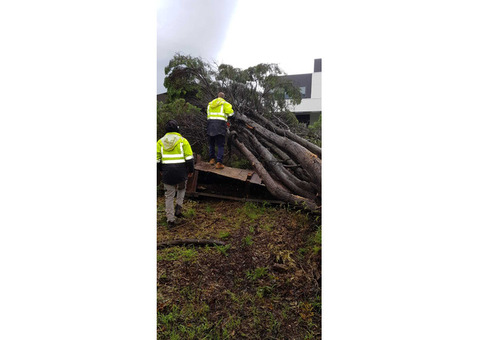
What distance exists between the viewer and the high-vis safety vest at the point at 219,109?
355cm

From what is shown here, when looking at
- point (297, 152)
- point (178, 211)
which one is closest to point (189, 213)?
point (178, 211)

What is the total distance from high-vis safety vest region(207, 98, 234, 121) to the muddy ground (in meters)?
1.93

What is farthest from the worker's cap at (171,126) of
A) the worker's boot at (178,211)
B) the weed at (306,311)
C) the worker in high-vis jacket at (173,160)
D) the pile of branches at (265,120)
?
the weed at (306,311)

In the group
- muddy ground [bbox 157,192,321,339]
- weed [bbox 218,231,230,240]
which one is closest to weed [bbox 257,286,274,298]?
muddy ground [bbox 157,192,321,339]

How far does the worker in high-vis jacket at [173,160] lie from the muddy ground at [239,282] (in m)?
0.43

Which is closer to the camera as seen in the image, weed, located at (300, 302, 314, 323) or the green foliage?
weed, located at (300, 302, 314, 323)

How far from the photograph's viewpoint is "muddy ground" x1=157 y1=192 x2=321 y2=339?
1.25 metres

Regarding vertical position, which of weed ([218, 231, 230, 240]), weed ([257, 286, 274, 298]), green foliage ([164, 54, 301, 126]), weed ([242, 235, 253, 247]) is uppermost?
green foliage ([164, 54, 301, 126])

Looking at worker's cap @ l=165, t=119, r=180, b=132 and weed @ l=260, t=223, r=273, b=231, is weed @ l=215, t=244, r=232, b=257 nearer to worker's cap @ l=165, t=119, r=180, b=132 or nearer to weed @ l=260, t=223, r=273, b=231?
weed @ l=260, t=223, r=273, b=231

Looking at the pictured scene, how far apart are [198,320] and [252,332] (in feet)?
0.92

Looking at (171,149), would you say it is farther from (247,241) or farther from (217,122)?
(217,122)

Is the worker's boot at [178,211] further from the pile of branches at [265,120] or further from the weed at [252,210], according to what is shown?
the pile of branches at [265,120]

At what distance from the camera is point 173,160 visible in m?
2.29

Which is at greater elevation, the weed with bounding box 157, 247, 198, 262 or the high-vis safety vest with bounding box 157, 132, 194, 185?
the high-vis safety vest with bounding box 157, 132, 194, 185
